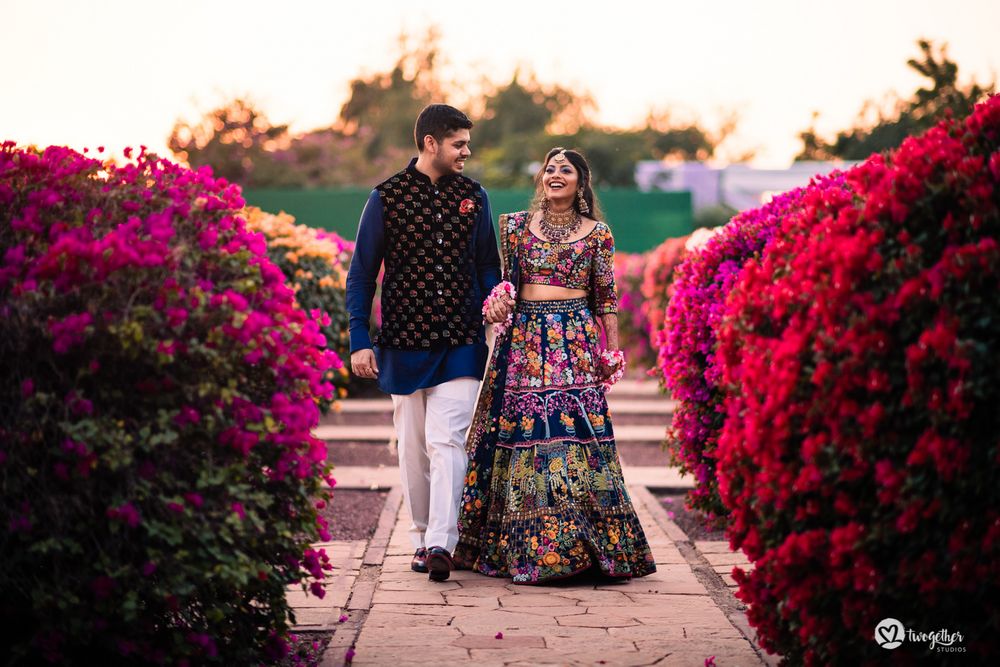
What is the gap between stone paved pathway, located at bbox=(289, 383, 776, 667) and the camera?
4461 millimetres

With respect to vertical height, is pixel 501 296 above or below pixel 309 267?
below

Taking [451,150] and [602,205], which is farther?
[602,205]

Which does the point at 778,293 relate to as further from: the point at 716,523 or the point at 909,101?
the point at 909,101

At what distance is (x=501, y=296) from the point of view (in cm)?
576

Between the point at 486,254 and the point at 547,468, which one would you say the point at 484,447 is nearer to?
the point at 547,468

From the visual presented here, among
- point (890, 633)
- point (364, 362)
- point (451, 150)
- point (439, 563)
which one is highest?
point (451, 150)

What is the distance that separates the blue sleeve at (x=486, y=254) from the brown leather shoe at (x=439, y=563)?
1.31m

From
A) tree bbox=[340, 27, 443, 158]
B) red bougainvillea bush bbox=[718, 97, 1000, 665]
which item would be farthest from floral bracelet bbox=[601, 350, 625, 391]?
tree bbox=[340, 27, 443, 158]

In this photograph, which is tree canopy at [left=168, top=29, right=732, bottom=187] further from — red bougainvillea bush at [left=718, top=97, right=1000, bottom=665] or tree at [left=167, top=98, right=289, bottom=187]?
red bougainvillea bush at [left=718, top=97, right=1000, bottom=665]

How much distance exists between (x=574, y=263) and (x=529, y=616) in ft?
5.88

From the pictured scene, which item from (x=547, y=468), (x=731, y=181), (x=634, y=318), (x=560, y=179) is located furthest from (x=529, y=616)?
(x=731, y=181)

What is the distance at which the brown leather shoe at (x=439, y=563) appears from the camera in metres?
5.56

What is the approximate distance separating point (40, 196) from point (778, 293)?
2.46 metres

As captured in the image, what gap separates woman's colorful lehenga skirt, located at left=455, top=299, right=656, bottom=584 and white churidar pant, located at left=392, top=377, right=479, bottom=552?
0.14 m
